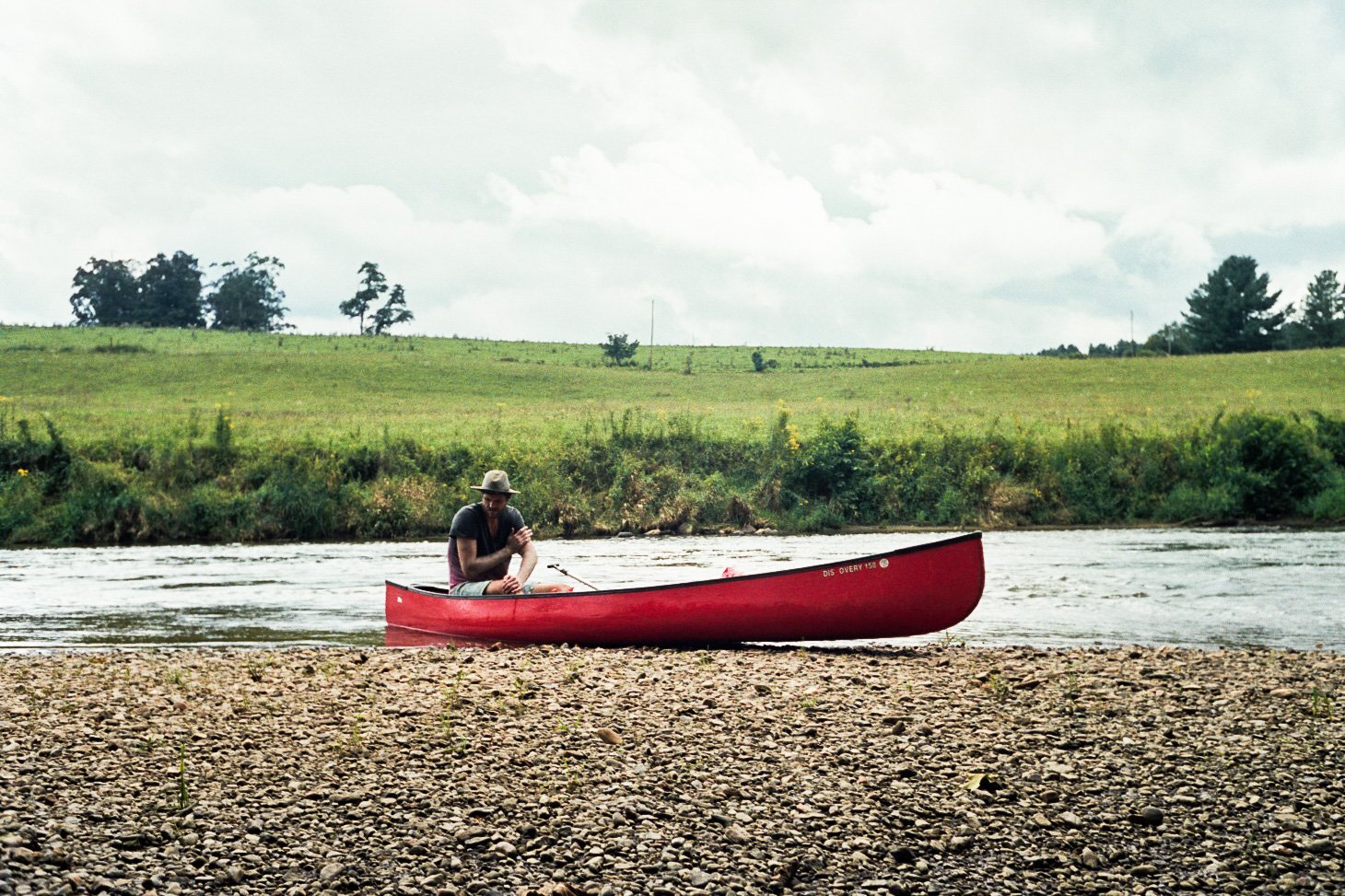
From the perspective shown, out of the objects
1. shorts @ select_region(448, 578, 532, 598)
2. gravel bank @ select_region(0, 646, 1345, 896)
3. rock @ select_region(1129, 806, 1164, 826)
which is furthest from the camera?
shorts @ select_region(448, 578, 532, 598)

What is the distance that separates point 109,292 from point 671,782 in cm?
10736

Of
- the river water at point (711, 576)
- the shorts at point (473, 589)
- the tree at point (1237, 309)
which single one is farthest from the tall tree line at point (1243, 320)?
the shorts at point (473, 589)

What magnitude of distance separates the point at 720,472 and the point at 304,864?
27.6m

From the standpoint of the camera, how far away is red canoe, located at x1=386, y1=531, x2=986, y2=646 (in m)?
10.3

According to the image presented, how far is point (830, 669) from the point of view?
9555mm

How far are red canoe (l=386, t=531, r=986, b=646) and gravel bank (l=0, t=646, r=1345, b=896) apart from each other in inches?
45.2

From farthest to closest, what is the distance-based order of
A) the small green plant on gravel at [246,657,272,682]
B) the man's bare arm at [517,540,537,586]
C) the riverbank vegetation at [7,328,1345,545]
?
the riverbank vegetation at [7,328,1345,545] → the man's bare arm at [517,540,537,586] → the small green plant on gravel at [246,657,272,682]

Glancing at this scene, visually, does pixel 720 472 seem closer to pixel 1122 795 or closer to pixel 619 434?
pixel 619 434

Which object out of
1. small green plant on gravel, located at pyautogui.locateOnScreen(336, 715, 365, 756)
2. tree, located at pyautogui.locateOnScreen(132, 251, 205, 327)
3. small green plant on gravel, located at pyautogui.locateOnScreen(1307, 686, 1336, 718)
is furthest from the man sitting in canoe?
tree, located at pyautogui.locateOnScreen(132, 251, 205, 327)

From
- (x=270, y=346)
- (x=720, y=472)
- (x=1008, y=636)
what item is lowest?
(x=1008, y=636)

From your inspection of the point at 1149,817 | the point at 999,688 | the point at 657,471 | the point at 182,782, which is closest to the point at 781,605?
the point at 999,688

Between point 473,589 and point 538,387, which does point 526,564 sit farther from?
point 538,387

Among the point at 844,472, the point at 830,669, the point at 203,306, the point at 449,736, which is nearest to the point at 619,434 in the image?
the point at 844,472

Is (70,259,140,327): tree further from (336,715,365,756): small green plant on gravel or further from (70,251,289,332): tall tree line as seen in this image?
(336,715,365,756): small green plant on gravel
